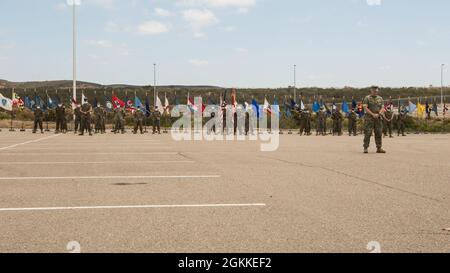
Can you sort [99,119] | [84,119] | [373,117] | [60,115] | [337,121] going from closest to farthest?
[373,117] < [84,119] < [60,115] < [99,119] < [337,121]

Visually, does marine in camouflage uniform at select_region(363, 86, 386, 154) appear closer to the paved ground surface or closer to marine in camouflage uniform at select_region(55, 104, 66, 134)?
the paved ground surface

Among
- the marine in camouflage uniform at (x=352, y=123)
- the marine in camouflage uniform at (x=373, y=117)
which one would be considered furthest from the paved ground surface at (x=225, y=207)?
the marine in camouflage uniform at (x=352, y=123)

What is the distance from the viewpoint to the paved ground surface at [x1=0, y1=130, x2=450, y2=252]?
21.8 ft

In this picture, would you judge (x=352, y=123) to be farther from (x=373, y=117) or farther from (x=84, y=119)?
(x=373, y=117)

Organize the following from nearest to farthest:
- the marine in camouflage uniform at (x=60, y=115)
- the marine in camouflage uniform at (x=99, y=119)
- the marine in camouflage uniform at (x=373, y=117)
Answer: the marine in camouflage uniform at (x=373, y=117)
the marine in camouflage uniform at (x=60, y=115)
the marine in camouflage uniform at (x=99, y=119)

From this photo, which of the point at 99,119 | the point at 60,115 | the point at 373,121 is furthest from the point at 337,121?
the point at 373,121

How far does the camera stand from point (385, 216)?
8164mm

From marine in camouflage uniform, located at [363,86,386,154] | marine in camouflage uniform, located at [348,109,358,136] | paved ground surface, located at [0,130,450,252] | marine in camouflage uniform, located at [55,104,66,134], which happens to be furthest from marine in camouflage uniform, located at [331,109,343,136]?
paved ground surface, located at [0,130,450,252]

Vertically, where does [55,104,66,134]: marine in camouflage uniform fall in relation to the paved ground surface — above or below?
above

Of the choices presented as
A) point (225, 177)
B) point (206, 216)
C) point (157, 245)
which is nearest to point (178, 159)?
point (225, 177)

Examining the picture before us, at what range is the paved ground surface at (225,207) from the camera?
664 centimetres

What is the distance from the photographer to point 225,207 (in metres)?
8.80

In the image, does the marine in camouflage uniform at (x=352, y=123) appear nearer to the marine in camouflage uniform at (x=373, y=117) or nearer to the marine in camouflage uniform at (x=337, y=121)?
the marine in camouflage uniform at (x=337, y=121)
